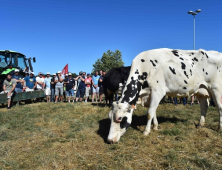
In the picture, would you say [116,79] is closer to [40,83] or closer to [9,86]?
[9,86]

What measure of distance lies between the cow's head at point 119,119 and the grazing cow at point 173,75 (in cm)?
27

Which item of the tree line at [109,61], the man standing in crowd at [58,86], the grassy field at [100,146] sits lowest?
the grassy field at [100,146]

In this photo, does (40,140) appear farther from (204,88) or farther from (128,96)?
(204,88)

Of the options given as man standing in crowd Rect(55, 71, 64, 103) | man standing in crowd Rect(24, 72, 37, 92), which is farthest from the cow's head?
man standing in crowd Rect(24, 72, 37, 92)

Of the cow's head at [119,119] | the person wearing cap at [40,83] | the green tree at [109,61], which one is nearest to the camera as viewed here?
the cow's head at [119,119]

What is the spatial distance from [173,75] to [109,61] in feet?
150

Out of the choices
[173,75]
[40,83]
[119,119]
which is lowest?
[119,119]

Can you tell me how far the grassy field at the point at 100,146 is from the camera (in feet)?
10.6

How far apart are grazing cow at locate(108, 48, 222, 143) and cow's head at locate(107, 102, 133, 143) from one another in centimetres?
27

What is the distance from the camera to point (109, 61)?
50.1 meters

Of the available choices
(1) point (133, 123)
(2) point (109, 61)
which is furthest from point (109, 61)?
(1) point (133, 123)

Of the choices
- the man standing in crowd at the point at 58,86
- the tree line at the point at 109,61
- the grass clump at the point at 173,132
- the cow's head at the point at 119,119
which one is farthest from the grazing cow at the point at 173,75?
the tree line at the point at 109,61

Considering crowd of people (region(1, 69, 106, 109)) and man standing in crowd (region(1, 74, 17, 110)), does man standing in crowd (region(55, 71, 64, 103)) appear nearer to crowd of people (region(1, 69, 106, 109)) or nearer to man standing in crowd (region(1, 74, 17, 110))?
crowd of people (region(1, 69, 106, 109))

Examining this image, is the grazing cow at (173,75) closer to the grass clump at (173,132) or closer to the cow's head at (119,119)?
the cow's head at (119,119)
